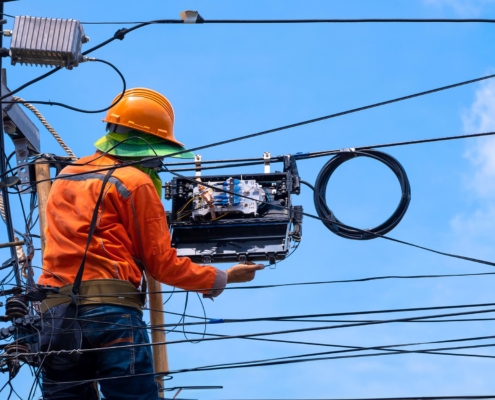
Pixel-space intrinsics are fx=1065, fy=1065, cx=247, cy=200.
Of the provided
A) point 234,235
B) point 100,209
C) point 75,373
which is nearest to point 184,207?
point 234,235

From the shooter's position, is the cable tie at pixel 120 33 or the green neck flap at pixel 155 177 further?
the green neck flap at pixel 155 177

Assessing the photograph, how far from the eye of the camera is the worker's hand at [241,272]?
24.9ft

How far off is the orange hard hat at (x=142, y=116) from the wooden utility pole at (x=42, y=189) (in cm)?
71

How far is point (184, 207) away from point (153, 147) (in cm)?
52

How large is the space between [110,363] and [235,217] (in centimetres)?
155

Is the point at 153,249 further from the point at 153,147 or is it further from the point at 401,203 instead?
the point at 401,203

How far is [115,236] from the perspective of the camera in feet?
23.6

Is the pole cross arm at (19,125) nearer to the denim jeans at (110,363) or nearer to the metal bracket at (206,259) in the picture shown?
the metal bracket at (206,259)

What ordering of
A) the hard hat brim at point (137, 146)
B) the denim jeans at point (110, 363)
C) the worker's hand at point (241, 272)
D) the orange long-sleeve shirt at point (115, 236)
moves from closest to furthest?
the denim jeans at point (110, 363), the orange long-sleeve shirt at point (115, 236), the worker's hand at point (241, 272), the hard hat brim at point (137, 146)

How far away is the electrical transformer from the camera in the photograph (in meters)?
7.84

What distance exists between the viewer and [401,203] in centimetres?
823

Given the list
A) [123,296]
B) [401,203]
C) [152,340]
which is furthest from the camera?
[401,203]

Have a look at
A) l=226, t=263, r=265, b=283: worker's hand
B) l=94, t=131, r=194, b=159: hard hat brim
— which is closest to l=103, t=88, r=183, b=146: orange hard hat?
l=94, t=131, r=194, b=159: hard hat brim

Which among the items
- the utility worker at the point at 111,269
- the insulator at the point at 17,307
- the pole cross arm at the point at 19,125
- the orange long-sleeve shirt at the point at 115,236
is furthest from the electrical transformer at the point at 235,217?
the pole cross arm at the point at 19,125
